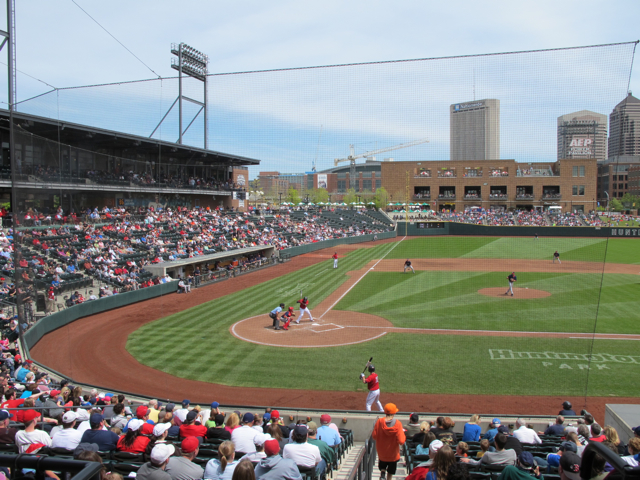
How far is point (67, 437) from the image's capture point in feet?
20.1

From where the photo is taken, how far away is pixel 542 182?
54.2 meters

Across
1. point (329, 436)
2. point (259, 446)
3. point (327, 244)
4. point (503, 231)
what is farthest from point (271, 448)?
point (503, 231)

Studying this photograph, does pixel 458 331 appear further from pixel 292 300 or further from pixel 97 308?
pixel 97 308

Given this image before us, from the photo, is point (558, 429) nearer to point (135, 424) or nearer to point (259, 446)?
point (259, 446)

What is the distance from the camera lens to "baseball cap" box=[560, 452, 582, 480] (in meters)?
3.88

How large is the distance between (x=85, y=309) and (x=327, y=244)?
107 feet

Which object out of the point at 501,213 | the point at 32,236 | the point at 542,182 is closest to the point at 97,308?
the point at 32,236

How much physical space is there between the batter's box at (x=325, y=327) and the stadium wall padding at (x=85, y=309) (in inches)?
366

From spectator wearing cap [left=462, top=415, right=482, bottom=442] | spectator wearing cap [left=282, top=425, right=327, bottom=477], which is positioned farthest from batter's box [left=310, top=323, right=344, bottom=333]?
spectator wearing cap [left=282, top=425, right=327, bottom=477]

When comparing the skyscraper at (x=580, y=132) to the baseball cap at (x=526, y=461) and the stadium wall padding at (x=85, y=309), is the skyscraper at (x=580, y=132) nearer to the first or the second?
the baseball cap at (x=526, y=461)

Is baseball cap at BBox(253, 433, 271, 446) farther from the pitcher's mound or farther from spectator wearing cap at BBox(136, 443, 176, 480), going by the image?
the pitcher's mound

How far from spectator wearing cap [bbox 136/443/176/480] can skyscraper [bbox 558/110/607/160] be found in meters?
12.7

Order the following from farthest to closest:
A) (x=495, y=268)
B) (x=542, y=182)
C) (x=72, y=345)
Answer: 1. (x=542, y=182)
2. (x=495, y=268)
3. (x=72, y=345)

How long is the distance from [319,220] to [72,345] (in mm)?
42595
